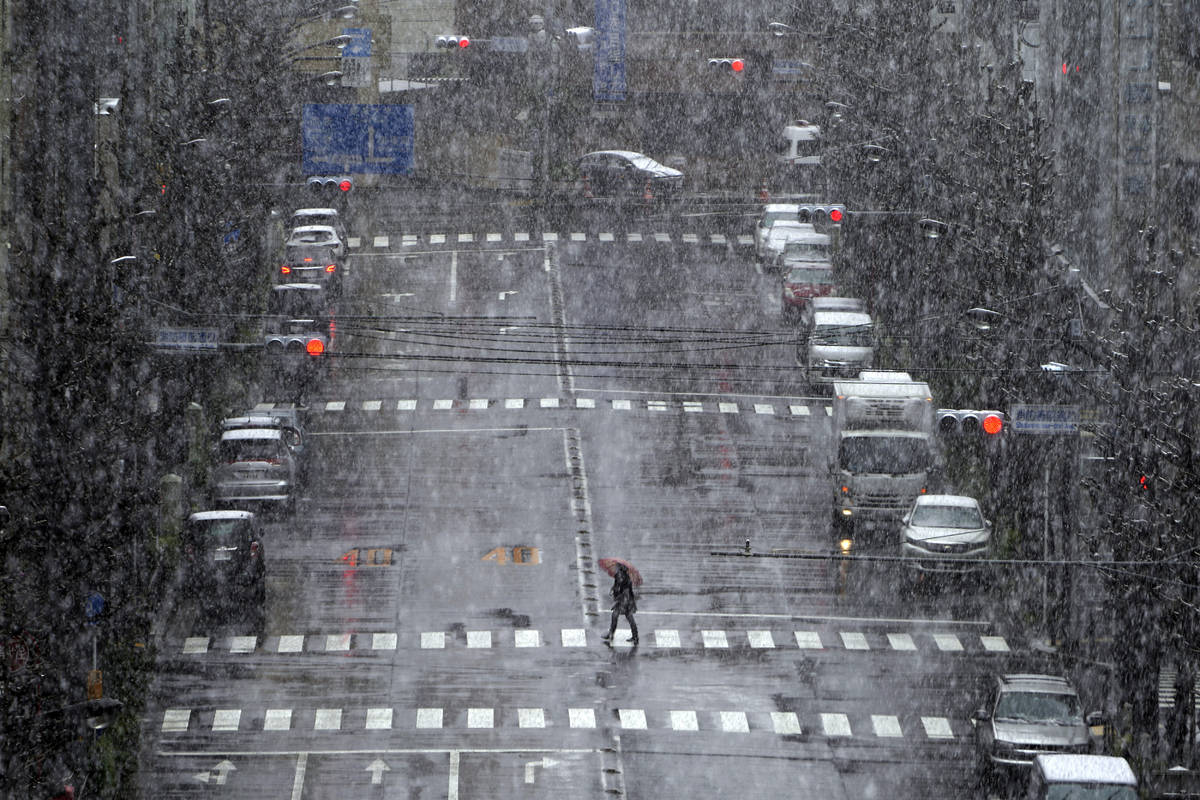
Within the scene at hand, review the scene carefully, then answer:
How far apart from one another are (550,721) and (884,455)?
11501 mm

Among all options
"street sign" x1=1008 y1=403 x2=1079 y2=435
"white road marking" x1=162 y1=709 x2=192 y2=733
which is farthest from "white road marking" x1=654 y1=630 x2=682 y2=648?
"white road marking" x1=162 y1=709 x2=192 y2=733

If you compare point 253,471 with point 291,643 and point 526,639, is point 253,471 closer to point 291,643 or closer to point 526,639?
point 291,643

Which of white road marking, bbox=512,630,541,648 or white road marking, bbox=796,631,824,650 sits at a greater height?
white road marking, bbox=796,631,824,650

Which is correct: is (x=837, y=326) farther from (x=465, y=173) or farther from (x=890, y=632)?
(x=465, y=173)

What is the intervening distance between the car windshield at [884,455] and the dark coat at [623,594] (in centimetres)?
785

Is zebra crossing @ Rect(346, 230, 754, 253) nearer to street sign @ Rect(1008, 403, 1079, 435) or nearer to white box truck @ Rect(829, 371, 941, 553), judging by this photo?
white box truck @ Rect(829, 371, 941, 553)

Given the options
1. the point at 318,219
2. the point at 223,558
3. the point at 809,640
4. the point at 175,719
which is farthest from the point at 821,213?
the point at 318,219

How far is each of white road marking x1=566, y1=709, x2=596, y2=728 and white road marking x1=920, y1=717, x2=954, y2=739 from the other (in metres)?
4.93

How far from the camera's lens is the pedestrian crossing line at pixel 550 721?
27531 millimetres

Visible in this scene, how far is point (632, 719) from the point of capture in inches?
1093

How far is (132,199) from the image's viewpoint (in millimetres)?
32062

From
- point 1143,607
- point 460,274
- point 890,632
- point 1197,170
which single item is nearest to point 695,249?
point 460,274

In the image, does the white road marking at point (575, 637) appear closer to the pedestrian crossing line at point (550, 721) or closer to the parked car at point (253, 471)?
the pedestrian crossing line at point (550, 721)

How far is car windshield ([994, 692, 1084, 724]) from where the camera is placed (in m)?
25.8
